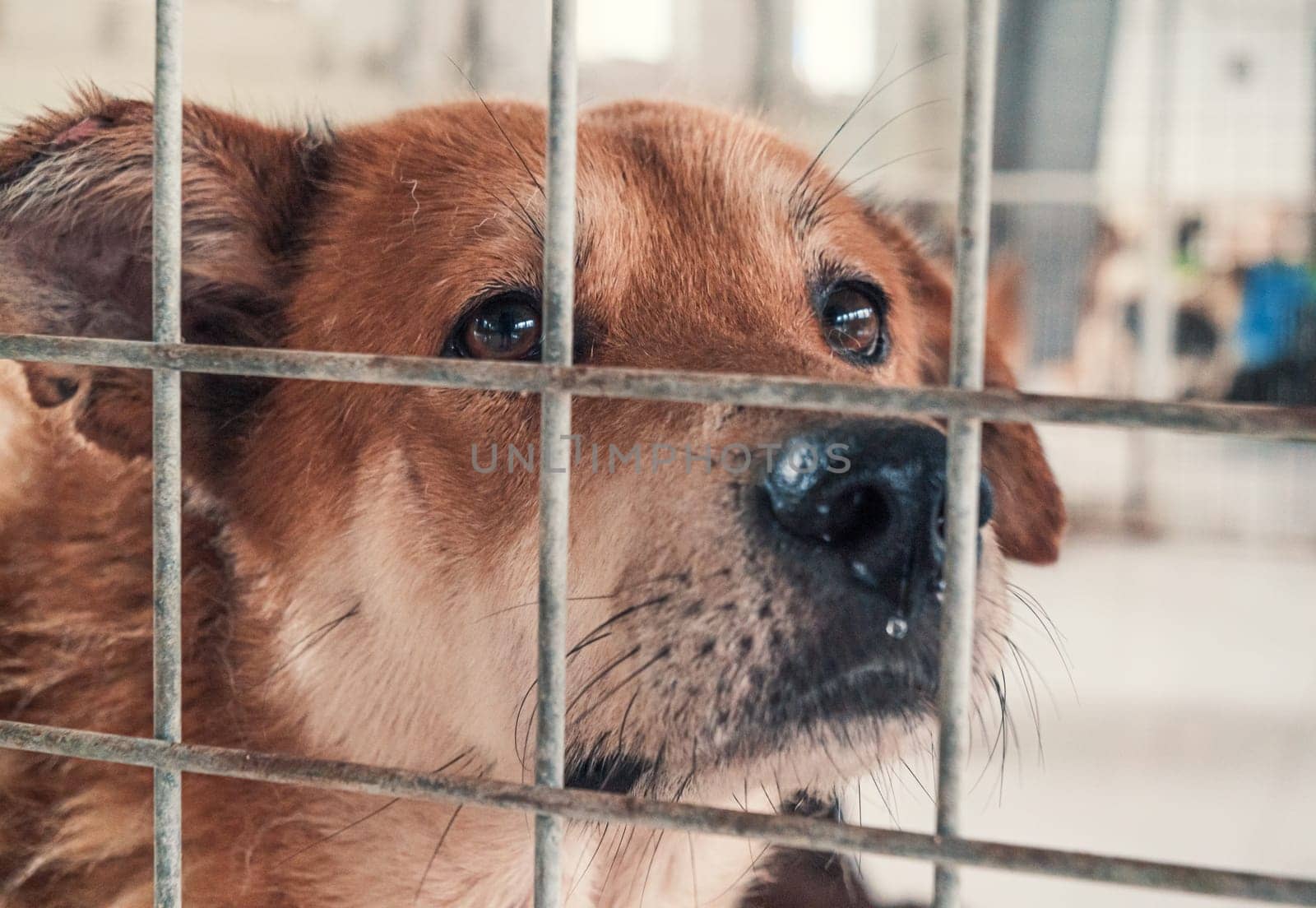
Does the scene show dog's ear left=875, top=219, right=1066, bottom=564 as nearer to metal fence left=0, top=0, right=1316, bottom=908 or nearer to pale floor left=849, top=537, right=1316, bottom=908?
pale floor left=849, top=537, right=1316, bottom=908

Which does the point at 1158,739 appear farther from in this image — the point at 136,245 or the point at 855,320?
the point at 136,245

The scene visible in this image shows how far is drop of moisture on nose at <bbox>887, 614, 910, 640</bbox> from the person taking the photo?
109 centimetres

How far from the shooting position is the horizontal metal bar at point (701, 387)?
30.7 inches

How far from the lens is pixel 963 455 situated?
0.85 m

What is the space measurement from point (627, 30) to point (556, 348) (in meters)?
8.40

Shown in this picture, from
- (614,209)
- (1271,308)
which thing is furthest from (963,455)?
(1271,308)

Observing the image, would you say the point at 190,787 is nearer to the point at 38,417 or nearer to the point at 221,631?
the point at 221,631

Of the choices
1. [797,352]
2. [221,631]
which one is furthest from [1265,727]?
[221,631]

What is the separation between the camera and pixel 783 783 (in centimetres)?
121

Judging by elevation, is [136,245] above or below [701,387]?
above

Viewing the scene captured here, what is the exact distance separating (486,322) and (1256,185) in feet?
23.4

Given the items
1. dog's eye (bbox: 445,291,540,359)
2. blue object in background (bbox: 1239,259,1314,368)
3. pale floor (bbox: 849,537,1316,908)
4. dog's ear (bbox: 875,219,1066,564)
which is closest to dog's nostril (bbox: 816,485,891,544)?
dog's eye (bbox: 445,291,540,359)

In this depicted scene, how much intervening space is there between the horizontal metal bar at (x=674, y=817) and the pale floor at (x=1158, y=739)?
0.99 m

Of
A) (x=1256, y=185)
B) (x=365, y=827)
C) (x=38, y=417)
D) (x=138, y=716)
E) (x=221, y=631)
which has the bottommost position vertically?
(x=365, y=827)
